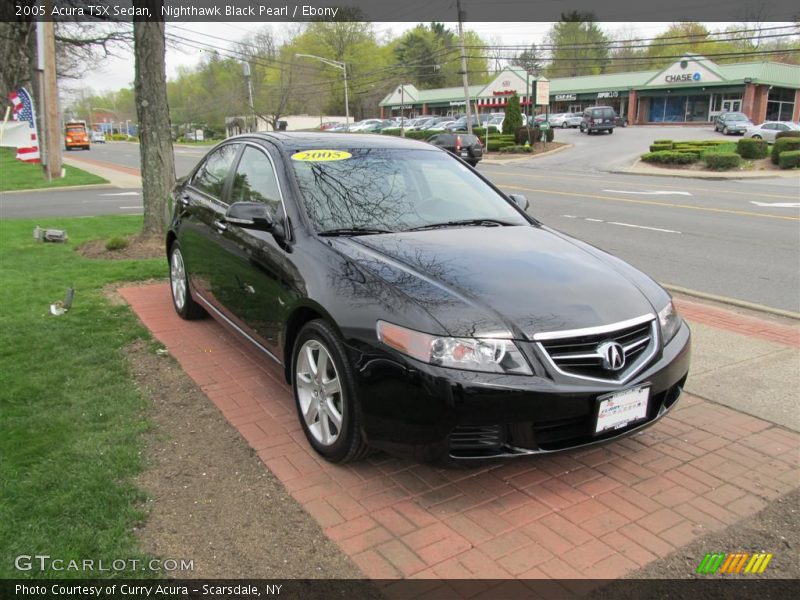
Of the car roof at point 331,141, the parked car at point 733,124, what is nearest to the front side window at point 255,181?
the car roof at point 331,141

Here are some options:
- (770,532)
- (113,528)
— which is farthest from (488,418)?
(113,528)

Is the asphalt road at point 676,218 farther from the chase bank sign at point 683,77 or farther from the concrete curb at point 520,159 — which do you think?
the chase bank sign at point 683,77

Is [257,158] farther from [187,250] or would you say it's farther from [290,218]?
[187,250]

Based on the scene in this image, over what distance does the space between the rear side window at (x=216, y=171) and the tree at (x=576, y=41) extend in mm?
93829

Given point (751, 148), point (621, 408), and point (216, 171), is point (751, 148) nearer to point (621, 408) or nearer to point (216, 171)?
point (216, 171)

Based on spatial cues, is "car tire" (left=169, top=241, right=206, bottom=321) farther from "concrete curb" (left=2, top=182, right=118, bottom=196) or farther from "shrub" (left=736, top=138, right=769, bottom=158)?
"shrub" (left=736, top=138, right=769, bottom=158)

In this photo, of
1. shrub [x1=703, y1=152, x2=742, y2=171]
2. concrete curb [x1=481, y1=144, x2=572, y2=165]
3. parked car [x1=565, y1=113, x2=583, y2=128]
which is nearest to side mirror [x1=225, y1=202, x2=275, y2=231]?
shrub [x1=703, y1=152, x2=742, y2=171]

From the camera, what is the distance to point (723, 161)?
2702 cm

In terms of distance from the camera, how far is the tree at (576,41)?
3620 inches

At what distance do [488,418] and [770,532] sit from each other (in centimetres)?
142

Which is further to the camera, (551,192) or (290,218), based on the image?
(551,192)

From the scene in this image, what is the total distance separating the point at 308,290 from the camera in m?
3.43

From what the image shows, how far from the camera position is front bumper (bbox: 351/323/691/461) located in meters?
2.79

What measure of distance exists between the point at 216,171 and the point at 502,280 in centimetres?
297
